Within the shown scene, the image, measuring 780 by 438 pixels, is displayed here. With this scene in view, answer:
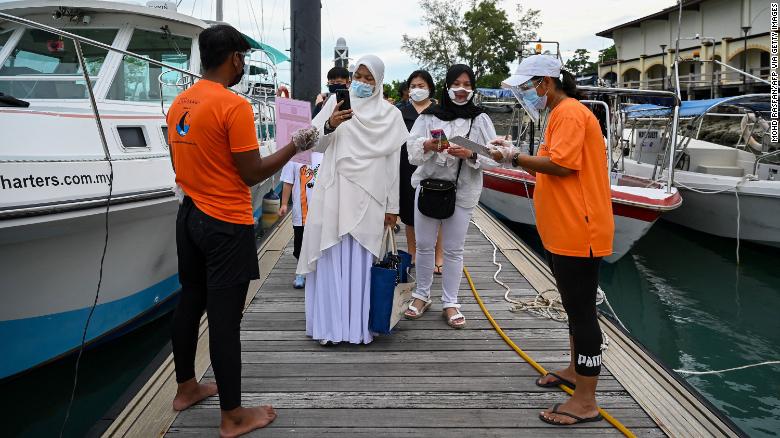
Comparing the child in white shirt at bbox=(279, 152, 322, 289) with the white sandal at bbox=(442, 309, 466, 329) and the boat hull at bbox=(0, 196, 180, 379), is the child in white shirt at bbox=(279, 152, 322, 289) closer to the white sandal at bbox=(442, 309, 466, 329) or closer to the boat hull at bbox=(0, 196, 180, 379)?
the boat hull at bbox=(0, 196, 180, 379)

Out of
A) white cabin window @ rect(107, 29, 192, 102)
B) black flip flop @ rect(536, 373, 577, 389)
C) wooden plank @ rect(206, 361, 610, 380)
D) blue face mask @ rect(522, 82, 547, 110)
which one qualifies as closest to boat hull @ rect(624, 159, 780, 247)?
wooden plank @ rect(206, 361, 610, 380)

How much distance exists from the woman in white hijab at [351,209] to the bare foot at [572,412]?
129 centimetres

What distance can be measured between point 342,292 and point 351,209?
1.67 ft

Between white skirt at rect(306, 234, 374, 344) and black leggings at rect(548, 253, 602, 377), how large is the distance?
125 centimetres

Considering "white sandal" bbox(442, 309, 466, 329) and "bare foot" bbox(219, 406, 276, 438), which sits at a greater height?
"white sandal" bbox(442, 309, 466, 329)

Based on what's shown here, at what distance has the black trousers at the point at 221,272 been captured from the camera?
7.48 ft

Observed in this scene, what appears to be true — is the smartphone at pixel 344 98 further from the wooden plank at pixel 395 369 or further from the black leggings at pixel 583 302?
the wooden plank at pixel 395 369

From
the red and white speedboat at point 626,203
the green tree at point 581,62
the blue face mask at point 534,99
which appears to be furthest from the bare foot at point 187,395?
the green tree at point 581,62

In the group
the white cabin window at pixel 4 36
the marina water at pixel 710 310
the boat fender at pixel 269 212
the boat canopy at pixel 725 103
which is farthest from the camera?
the boat fender at pixel 269 212

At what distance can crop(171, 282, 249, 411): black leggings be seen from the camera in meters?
2.32

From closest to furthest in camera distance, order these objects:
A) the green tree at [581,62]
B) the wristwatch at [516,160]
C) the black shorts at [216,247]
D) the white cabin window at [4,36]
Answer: the black shorts at [216,247] < the wristwatch at [516,160] < the white cabin window at [4,36] < the green tree at [581,62]

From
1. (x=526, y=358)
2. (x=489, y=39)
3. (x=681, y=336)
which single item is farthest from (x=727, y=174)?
(x=489, y=39)

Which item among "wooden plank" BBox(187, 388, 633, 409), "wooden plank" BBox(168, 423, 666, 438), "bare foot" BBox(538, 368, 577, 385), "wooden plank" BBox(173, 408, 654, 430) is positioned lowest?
"wooden plank" BBox(168, 423, 666, 438)

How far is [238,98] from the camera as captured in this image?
2205 mm
